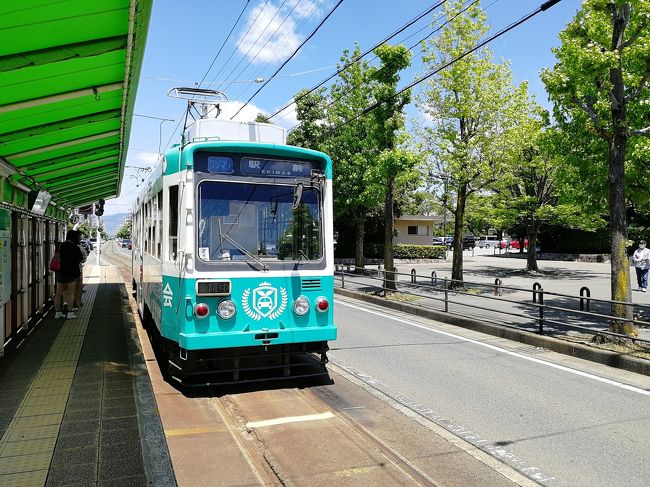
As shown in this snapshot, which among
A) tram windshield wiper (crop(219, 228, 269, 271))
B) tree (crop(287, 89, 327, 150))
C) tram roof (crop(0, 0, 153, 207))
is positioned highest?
tree (crop(287, 89, 327, 150))

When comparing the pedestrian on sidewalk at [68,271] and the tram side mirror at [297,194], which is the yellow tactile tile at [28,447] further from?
the pedestrian on sidewalk at [68,271]

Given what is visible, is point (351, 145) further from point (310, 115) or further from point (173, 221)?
point (173, 221)

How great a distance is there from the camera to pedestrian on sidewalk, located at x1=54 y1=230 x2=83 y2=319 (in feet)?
39.2

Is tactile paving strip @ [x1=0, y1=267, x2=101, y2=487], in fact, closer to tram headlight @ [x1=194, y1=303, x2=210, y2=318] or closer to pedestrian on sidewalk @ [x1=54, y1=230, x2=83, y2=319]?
tram headlight @ [x1=194, y1=303, x2=210, y2=318]

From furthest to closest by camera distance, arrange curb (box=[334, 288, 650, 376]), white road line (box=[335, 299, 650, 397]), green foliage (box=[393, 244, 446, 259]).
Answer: green foliage (box=[393, 244, 446, 259]), curb (box=[334, 288, 650, 376]), white road line (box=[335, 299, 650, 397])

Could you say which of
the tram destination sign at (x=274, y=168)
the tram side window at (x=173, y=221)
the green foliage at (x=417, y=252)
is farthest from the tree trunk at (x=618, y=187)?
the green foliage at (x=417, y=252)

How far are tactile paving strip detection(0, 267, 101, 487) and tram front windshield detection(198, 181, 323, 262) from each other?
2.41 meters

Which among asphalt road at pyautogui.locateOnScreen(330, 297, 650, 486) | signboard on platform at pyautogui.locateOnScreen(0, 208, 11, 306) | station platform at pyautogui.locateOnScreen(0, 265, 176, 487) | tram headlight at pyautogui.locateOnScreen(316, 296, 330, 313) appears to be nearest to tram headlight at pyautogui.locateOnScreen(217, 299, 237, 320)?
tram headlight at pyautogui.locateOnScreen(316, 296, 330, 313)

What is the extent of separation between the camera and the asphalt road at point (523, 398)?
4.85 m

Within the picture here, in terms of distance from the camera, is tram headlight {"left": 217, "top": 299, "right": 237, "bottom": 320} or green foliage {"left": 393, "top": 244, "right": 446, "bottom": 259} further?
green foliage {"left": 393, "top": 244, "right": 446, "bottom": 259}

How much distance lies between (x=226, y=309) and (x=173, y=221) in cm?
141

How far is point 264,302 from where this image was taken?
659 cm

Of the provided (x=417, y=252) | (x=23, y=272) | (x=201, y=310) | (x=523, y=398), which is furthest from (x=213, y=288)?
(x=417, y=252)

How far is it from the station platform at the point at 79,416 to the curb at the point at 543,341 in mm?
7238
